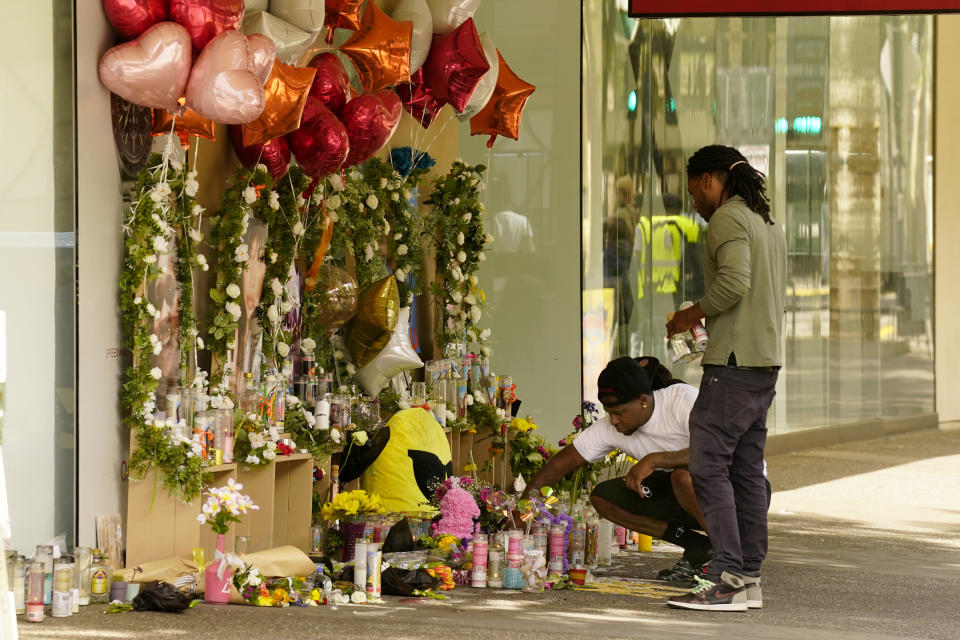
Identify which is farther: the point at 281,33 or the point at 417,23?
the point at 417,23

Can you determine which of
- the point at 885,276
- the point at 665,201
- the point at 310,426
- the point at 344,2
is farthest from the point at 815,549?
the point at 885,276

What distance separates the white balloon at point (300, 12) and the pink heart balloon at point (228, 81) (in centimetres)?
59

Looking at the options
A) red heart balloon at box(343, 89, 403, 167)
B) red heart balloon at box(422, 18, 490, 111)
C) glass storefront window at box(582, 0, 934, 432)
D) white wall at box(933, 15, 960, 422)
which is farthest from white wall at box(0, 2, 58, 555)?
white wall at box(933, 15, 960, 422)

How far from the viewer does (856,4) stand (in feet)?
26.0

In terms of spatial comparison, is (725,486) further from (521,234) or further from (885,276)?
(885,276)

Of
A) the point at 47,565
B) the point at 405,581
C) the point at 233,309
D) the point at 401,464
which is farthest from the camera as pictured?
the point at 401,464

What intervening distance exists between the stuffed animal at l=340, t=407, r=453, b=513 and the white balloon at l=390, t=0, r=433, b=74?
1.79m

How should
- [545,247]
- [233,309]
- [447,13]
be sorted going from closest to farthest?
1. [233,309]
2. [447,13]
3. [545,247]

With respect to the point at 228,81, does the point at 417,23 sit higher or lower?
higher

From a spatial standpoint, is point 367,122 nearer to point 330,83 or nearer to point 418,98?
point 330,83

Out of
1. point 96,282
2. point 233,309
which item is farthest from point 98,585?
point 233,309

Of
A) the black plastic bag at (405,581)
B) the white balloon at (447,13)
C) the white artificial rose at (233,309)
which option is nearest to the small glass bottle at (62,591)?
the black plastic bag at (405,581)

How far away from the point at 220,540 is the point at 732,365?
2.07 m

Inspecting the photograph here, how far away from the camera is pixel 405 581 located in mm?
5641
